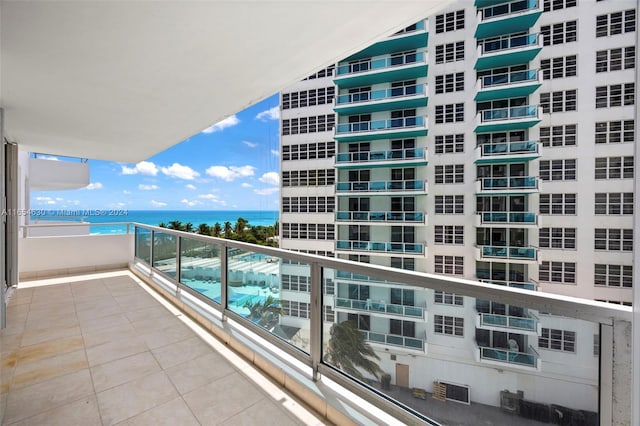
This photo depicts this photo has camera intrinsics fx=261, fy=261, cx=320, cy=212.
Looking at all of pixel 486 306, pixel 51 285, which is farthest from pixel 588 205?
pixel 51 285

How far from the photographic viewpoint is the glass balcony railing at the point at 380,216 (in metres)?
15.2

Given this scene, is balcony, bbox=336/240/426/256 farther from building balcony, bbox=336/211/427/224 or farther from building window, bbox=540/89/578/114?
building window, bbox=540/89/578/114

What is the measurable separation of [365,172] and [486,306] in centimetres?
1623

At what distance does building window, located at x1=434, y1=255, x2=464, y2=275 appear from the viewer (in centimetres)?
1464

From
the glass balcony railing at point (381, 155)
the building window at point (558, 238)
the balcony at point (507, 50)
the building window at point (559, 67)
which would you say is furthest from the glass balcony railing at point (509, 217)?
the balcony at point (507, 50)

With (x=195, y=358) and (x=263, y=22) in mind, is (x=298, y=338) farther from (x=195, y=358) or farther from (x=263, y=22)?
(x=263, y=22)

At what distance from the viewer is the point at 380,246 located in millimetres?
15969

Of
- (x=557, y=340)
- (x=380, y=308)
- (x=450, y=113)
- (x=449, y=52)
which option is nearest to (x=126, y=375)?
(x=380, y=308)

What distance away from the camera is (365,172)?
1689 centimetres

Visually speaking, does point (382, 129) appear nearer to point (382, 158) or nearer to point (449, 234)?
point (382, 158)

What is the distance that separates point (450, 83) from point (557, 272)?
11.8 m

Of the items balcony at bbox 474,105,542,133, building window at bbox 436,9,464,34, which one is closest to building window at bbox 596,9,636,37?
balcony at bbox 474,105,542,133

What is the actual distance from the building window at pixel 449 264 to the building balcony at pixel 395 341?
14.8m

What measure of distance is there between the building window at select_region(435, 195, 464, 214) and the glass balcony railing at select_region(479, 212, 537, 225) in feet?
3.63
